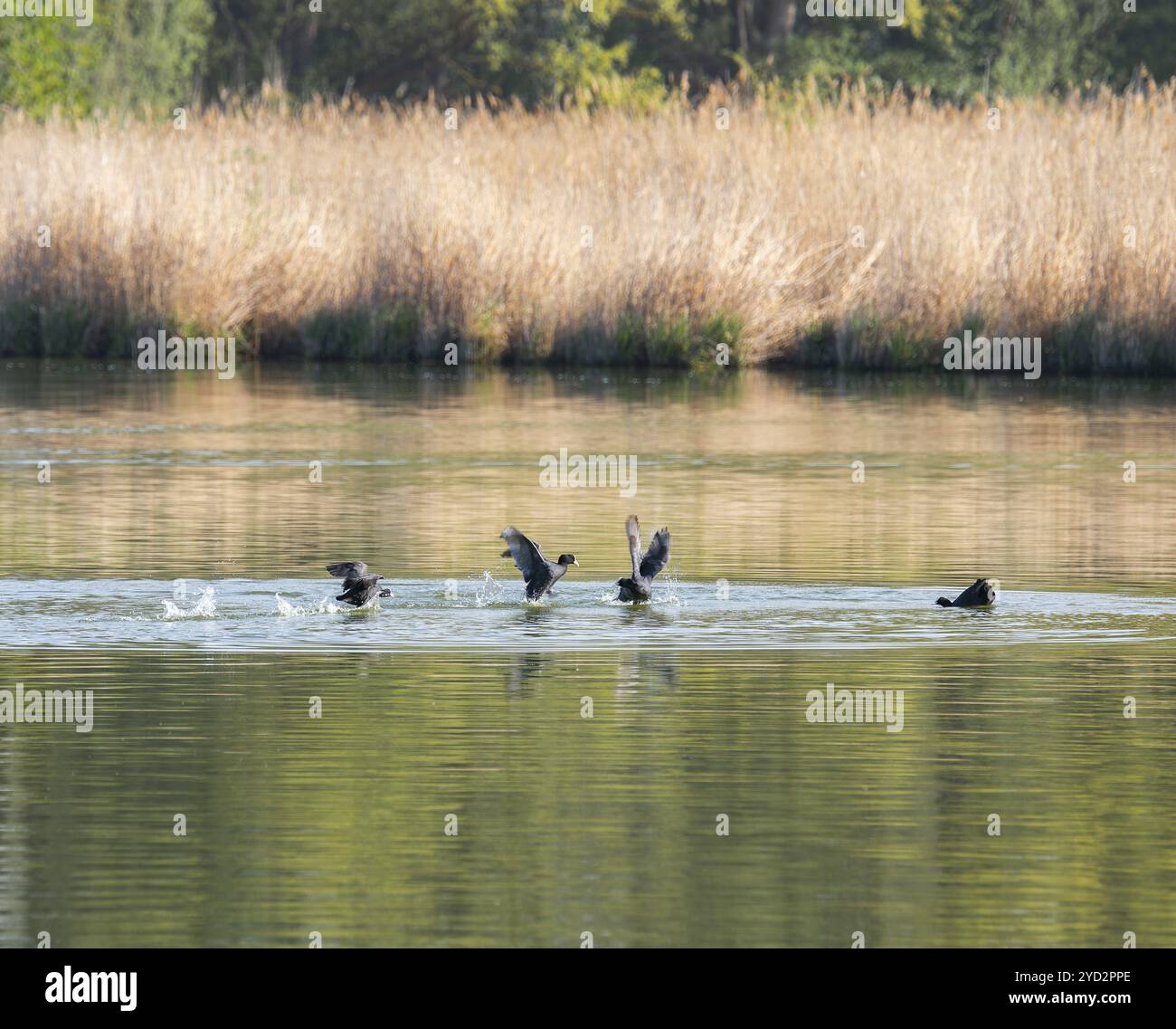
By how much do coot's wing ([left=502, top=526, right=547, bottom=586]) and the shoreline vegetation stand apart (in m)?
12.9

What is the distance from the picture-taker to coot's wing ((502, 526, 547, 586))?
34.7ft

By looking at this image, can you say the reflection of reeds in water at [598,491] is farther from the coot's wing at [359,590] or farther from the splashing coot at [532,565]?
Result: the coot's wing at [359,590]

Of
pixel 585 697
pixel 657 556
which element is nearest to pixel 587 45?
pixel 657 556

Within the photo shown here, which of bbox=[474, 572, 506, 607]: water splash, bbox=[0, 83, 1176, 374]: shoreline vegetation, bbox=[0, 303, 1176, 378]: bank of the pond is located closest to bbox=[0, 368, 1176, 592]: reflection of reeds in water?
bbox=[474, 572, 506, 607]: water splash

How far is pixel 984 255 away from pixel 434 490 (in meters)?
9.39

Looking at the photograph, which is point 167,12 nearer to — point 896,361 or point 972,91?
point 972,91

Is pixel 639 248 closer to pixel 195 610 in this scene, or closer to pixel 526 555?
pixel 526 555

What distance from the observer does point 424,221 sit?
948 inches

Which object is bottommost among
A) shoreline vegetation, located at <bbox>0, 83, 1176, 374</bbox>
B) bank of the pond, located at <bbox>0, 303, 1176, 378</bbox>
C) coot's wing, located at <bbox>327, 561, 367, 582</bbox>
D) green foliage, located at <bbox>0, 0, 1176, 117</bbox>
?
coot's wing, located at <bbox>327, 561, 367, 582</bbox>

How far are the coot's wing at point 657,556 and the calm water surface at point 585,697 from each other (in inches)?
5.6

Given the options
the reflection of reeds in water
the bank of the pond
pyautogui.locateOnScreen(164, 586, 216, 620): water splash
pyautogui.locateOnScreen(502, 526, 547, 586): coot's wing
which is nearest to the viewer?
pyautogui.locateOnScreen(164, 586, 216, 620): water splash

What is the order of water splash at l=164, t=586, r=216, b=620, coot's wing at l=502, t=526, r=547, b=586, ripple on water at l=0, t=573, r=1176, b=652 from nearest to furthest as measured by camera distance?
1. ripple on water at l=0, t=573, r=1176, b=652
2. water splash at l=164, t=586, r=216, b=620
3. coot's wing at l=502, t=526, r=547, b=586

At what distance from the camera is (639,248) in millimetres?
23547

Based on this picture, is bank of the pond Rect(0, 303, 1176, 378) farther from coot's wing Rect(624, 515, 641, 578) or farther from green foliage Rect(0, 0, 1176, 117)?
green foliage Rect(0, 0, 1176, 117)
